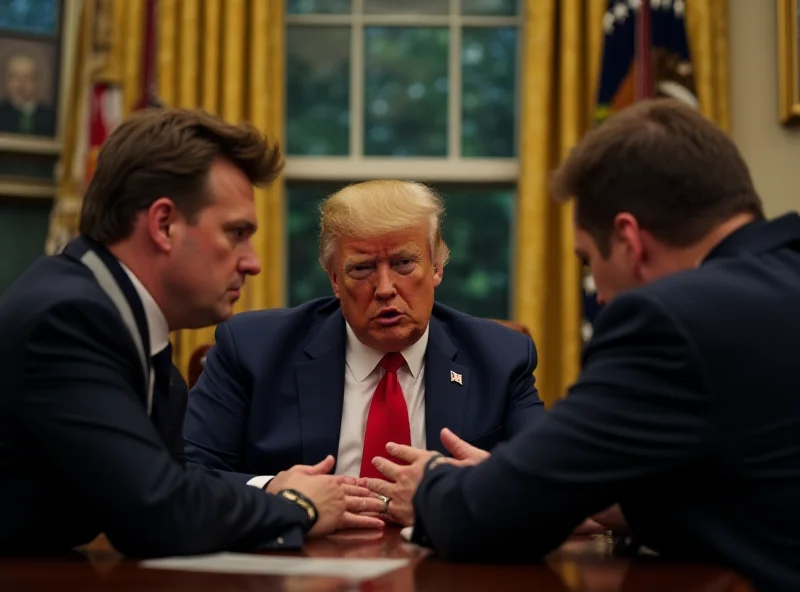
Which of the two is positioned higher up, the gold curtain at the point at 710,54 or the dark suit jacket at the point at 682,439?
the gold curtain at the point at 710,54

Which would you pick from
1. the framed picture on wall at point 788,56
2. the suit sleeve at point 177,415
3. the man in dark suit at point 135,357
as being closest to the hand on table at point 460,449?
the man in dark suit at point 135,357

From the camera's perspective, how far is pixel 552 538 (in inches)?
66.9

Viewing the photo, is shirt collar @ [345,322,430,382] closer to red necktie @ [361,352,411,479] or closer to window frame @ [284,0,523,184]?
red necktie @ [361,352,411,479]

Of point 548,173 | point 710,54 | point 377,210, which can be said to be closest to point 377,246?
point 377,210

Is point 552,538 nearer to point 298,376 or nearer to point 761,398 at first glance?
point 761,398

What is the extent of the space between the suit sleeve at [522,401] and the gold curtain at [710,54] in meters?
2.70

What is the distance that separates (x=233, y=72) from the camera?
532cm

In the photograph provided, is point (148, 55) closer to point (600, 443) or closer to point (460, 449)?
point (460, 449)

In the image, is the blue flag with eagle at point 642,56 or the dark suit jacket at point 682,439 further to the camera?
the blue flag with eagle at point 642,56

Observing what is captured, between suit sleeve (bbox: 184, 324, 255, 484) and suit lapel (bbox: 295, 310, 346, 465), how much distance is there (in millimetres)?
155

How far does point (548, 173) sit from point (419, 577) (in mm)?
3877

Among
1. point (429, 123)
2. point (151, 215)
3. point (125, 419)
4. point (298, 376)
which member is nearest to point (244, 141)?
point (151, 215)

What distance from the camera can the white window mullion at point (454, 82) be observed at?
5.75 m

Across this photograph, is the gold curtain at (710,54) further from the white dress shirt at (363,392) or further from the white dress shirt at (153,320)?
the white dress shirt at (153,320)
